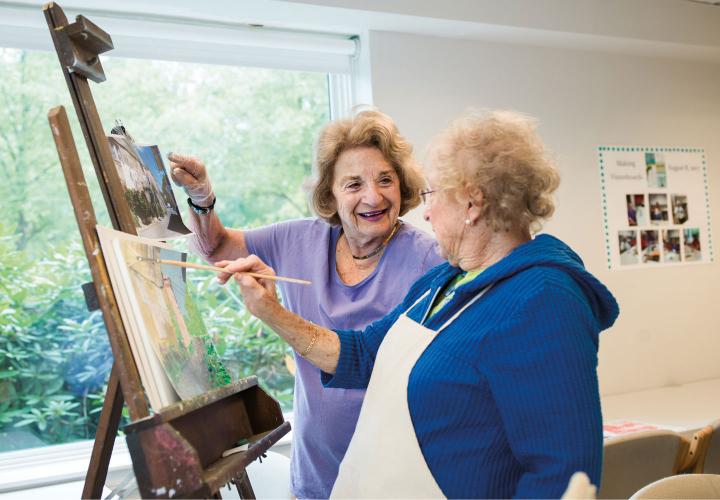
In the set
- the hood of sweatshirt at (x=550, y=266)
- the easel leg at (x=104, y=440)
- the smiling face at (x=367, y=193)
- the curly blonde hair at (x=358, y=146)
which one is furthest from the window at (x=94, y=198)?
the hood of sweatshirt at (x=550, y=266)

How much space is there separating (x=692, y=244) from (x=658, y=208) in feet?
0.97

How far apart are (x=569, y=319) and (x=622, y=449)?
100cm

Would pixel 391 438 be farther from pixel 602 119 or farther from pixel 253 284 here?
pixel 602 119

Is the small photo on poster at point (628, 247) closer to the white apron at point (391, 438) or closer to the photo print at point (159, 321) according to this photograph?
the white apron at point (391, 438)

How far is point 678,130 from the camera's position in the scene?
3.67m

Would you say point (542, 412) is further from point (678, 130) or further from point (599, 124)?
point (678, 130)

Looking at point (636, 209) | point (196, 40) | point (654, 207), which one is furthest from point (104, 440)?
point (654, 207)

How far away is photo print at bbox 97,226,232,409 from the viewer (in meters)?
1.11

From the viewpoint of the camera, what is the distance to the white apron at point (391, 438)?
122 cm

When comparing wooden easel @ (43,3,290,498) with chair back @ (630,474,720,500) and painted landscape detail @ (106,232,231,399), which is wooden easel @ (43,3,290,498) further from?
chair back @ (630,474,720,500)

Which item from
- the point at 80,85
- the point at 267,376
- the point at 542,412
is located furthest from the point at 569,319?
the point at 267,376

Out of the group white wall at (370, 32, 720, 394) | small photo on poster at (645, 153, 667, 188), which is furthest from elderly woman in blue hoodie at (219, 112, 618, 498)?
small photo on poster at (645, 153, 667, 188)

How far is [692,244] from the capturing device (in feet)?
12.1

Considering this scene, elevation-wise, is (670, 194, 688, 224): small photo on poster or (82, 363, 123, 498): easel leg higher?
(670, 194, 688, 224): small photo on poster
